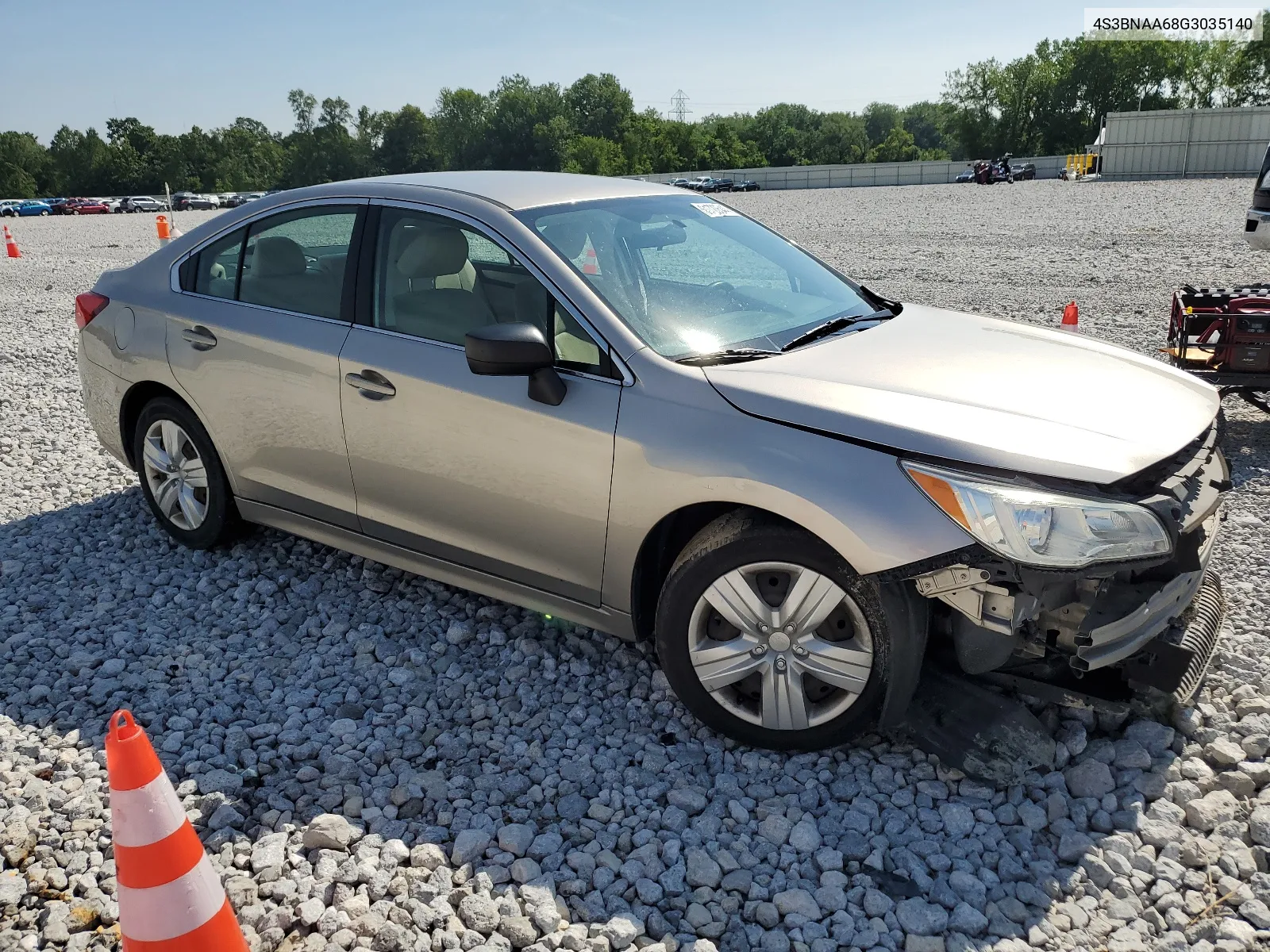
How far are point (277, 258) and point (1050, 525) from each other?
11.3ft

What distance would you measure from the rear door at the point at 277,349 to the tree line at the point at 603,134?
317 ft

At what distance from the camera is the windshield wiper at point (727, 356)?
340 cm

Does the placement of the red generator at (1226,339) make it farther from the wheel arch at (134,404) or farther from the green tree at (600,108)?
the green tree at (600,108)

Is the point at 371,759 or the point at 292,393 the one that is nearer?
the point at 371,759

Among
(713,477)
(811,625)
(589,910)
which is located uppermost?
(713,477)

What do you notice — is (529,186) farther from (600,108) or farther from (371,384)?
(600,108)

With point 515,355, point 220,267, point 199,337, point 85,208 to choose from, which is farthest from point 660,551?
point 85,208

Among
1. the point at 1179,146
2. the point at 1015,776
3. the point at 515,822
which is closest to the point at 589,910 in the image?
the point at 515,822

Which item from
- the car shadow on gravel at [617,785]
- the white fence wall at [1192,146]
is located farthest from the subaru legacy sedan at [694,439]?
the white fence wall at [1192,146]

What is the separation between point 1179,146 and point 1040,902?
5379cm

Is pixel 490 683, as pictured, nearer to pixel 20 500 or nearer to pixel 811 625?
pixel 811 625

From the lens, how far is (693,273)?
13.3 feet

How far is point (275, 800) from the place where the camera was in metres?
3.23

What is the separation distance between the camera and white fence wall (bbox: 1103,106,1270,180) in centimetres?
4631
